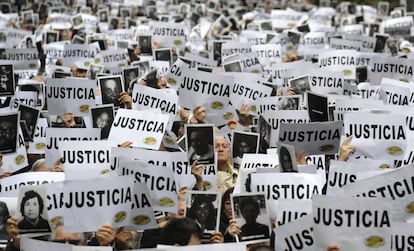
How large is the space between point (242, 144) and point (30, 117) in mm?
2523

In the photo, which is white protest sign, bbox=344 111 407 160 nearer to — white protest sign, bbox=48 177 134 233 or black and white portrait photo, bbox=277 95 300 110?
black and white portrait photo, bbox=277 95 300 110

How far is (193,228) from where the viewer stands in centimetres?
710

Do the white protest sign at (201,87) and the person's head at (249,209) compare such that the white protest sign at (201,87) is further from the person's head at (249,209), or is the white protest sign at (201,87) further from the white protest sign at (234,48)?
the white protest sign at (234,48)

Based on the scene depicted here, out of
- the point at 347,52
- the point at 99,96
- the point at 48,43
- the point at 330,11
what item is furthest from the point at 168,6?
the point at 99,96

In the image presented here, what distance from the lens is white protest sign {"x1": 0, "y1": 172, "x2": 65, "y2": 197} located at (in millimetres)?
8523

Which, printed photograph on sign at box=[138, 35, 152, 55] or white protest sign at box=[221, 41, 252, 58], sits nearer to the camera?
white protest sign at box=[221, 41, 252, 58]

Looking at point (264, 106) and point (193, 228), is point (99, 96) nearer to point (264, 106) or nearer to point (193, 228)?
point (264, 106)

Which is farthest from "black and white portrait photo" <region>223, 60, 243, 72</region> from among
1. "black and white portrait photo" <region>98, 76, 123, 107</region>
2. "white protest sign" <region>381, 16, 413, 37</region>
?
"white protest sign" <region>381, 16, 413, 37</region>

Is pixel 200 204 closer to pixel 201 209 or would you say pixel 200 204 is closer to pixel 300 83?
A: pixel 201 209

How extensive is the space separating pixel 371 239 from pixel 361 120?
288cm

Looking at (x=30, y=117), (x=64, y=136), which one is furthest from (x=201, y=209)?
(x=30, y=117)

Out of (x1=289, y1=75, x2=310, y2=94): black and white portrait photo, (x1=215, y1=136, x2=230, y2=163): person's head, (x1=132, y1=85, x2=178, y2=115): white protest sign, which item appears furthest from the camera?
(x1=289, y1=75, x2=310, y2=94): black and white portrait photo

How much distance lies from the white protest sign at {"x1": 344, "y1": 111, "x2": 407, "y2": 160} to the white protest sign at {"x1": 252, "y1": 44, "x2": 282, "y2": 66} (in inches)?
322

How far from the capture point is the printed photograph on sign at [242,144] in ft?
33.7
